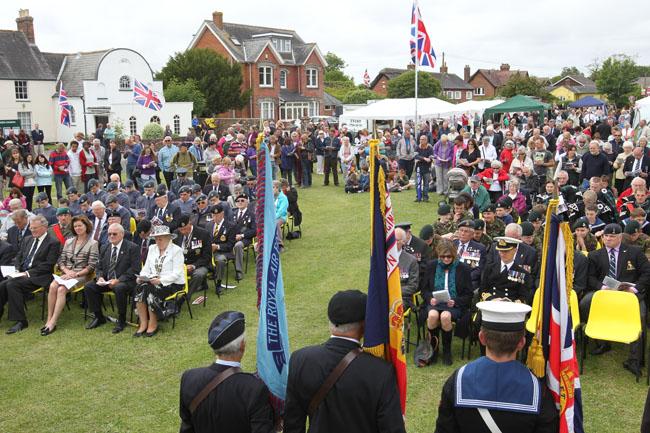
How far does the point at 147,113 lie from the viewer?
44.6 metres

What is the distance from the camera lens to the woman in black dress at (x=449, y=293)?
24.0 ft

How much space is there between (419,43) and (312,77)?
37508mm

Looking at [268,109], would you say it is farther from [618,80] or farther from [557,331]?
[557,331]

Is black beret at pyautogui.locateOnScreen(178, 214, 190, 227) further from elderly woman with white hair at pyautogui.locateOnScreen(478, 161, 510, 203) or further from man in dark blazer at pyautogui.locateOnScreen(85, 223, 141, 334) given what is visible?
elderly woman with white hair at pyautogui.locateOnScreen(478, 161, 510, 203)

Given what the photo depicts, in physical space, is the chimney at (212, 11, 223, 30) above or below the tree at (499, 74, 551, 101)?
above

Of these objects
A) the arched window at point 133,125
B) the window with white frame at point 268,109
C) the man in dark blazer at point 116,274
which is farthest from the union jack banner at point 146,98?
the window with white frame at point 268,109

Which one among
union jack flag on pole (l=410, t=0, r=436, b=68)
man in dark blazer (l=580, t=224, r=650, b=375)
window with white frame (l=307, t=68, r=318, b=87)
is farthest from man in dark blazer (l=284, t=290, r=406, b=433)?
window with white frame (l=307, t=68, r=318, b=87)

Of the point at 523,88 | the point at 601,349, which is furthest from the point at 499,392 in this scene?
the point at 523,88

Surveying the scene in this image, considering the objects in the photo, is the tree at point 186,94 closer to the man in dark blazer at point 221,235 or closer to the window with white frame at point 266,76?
the window with white frame at point 266,76

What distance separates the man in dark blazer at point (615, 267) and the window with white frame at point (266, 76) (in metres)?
47.9

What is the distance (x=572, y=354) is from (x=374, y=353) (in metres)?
1.26

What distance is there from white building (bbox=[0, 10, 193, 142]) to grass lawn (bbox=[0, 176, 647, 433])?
35.2m

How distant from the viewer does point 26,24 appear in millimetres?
45500

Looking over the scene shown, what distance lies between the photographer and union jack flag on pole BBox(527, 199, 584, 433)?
141 inches
